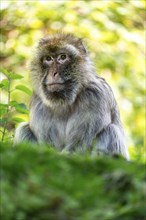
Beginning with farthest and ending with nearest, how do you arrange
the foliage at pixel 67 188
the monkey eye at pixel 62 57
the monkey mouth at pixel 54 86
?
the monkey eye at pixel 62 57 < the monkey mouth at pixel 54 86 < the foliage at pixel 67 188

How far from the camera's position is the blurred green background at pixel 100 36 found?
1395 centimetres

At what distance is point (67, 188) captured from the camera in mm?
3434

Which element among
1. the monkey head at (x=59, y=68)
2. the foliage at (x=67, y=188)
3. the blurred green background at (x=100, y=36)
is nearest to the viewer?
the foliage at (x=67, y=188)

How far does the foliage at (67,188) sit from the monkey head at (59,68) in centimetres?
388

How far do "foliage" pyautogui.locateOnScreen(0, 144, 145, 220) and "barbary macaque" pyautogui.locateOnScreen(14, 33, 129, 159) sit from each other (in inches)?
148

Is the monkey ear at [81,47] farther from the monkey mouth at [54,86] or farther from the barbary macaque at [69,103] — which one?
the monkey mouth at [54,86]

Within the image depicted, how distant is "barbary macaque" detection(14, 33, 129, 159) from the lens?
25.1 ft

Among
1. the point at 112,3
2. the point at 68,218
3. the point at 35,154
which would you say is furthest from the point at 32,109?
the point at 112,3

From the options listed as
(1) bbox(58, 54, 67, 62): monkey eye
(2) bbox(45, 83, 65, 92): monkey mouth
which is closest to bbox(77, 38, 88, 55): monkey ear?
(1) bbox(58, 54, 67, 62): monkey eye

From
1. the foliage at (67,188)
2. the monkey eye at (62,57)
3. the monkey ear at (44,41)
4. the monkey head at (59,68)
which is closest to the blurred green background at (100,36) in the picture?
the monkey ear at (44,41)

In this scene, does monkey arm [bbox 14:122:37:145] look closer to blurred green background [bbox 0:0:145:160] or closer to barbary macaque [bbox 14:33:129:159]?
barbary macaque [bbox 14:33:129:159]

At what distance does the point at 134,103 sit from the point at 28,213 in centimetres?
1181

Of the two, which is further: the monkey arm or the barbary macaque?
the monkey arm

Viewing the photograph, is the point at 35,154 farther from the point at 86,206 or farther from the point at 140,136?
the point at 140,136
